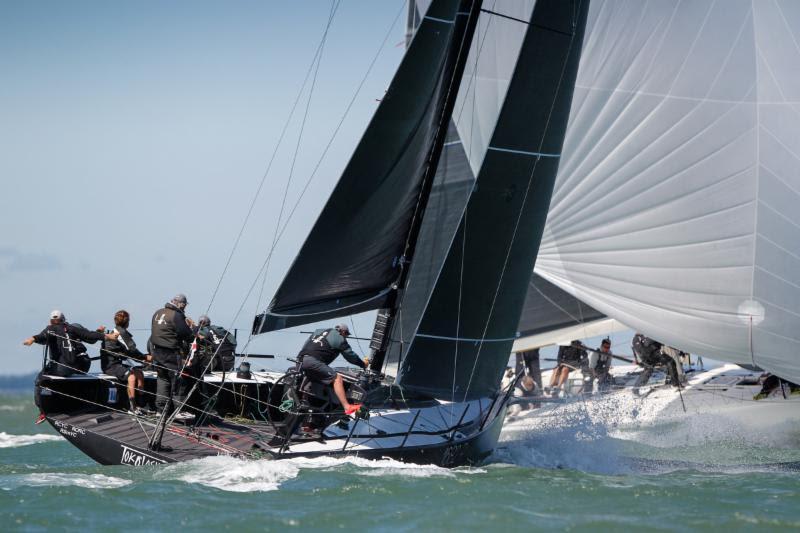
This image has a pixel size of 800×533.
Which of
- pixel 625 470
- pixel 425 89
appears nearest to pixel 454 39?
pixel 425 89

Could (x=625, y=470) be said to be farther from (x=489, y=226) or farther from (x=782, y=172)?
(x=782, y=172)

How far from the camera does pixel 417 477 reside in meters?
10.5

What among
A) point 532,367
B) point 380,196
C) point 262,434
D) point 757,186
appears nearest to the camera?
point 262,434

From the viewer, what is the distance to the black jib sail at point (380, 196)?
1211cm

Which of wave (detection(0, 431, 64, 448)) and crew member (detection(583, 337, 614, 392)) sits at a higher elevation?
crew member (detection(583, 337, 614, 392))

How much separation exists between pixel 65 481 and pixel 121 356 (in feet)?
9.12

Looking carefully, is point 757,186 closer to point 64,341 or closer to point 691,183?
point 691,183

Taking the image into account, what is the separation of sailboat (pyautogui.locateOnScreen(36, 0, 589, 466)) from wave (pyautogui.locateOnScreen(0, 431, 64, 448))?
6404 mm

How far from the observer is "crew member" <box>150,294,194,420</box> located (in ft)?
40.0

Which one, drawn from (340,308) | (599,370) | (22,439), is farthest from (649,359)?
(22,439)

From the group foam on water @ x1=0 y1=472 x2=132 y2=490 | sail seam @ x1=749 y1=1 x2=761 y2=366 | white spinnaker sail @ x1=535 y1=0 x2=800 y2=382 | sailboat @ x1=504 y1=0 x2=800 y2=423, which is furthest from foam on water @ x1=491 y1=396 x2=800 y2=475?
foam on water @ x1=0 y1=472 x2=132 y2=490

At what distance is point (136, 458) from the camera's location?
1081 cm

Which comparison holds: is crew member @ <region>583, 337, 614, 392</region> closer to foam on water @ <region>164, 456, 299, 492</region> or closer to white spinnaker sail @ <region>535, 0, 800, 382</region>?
white spinnaker sail @ <region>535, 0, 800, 382</region>

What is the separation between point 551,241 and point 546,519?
26.3 ft
